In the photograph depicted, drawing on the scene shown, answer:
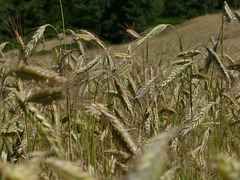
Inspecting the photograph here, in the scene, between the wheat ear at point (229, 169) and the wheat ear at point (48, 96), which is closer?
the wheat ear at point (229, 169)

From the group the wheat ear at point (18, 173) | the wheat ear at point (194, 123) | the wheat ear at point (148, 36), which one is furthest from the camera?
the wheat ear at point (148, 36)

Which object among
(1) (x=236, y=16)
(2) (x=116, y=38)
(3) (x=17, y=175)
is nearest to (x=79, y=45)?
(1) (x=236, y=16)

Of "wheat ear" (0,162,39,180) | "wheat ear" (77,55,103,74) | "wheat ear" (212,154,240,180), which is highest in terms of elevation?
"wheat ear" (0,162,39,180)

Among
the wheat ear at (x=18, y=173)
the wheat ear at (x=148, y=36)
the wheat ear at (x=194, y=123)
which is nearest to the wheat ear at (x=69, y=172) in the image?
the wheat ear at (x=18, y=173)

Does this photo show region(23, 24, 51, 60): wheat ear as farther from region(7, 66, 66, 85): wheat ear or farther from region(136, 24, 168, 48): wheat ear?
region(7, 66, 66, 85): wheat ear

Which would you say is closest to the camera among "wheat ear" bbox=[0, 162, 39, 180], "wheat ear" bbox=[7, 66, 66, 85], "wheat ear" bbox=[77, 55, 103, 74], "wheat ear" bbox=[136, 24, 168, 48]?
"wheat ear" bbox=[0, 162, 39, 180]

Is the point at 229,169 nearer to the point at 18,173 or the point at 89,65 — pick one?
the point at 18,173

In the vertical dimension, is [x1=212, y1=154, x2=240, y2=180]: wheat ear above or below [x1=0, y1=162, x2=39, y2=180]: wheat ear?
below

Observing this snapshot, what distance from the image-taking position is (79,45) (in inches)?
85.3

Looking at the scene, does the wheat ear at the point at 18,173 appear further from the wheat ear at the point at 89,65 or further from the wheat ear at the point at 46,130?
the wheat ear at the point at 89,65

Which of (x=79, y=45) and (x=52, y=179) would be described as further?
(x=79, y=45)

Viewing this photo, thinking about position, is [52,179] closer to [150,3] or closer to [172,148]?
[172,148]

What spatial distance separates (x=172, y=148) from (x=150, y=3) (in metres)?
43.2

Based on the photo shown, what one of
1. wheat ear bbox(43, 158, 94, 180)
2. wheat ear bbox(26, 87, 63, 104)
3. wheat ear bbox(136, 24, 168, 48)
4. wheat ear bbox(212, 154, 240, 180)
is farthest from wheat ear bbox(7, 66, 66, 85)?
wheat ear bbox(136, 24, 168, 48)
